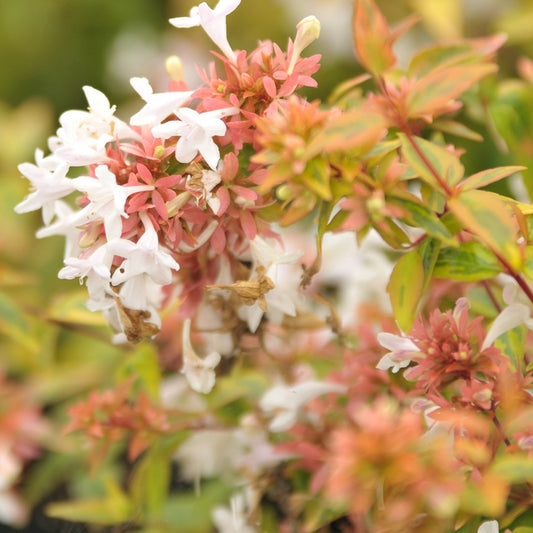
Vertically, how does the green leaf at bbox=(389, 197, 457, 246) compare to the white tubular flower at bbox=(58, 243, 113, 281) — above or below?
below

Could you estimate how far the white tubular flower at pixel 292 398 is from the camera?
0.48 m

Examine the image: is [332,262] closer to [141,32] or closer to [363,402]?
[363,402]

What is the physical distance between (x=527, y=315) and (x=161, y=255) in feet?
0.64

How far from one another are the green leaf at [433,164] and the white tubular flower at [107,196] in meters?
0.13

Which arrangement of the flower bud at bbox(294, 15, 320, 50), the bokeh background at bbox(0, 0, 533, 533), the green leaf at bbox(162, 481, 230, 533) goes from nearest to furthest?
the flower bud at bbox(294, 15, 320, 50)
the green leaf at bbox(162, 481, 230, 533)
the bokeh background at bbox(0, 0, 533, 533)

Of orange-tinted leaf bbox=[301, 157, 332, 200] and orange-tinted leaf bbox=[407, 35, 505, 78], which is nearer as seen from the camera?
orange-tinted leaf bbox=[301, 157, 332, 200]

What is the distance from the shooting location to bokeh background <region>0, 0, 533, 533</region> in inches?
27.4

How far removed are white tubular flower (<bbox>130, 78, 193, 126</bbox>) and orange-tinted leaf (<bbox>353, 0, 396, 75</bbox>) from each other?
10 cm

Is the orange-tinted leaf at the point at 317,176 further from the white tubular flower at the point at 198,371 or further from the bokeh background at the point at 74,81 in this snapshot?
the bokeh background at the point at 74,81

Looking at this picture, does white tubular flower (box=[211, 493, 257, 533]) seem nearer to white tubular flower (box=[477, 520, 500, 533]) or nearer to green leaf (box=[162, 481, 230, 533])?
green leaf (box=[162, 481, 230, 533])

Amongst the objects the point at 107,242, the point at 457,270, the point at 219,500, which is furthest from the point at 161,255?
the point at 219,500

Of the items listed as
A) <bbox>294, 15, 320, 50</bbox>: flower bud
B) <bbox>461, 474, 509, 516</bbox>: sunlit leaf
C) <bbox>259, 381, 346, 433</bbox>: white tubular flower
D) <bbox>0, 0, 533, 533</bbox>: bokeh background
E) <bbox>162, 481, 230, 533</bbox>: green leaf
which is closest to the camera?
<bbox>461, 474, 509, 516</bbox>: sunlit leaf

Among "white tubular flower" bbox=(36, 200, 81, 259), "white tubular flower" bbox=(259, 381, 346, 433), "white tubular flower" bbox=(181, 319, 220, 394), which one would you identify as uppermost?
"white tubular flower" bbox=(36, 200, 81, 259)

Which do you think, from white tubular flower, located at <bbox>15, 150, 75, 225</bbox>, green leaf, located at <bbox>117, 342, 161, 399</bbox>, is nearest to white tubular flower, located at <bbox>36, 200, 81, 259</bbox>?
white tubular flower, located at <bbox>15, 150, 75, 225</bbox>
